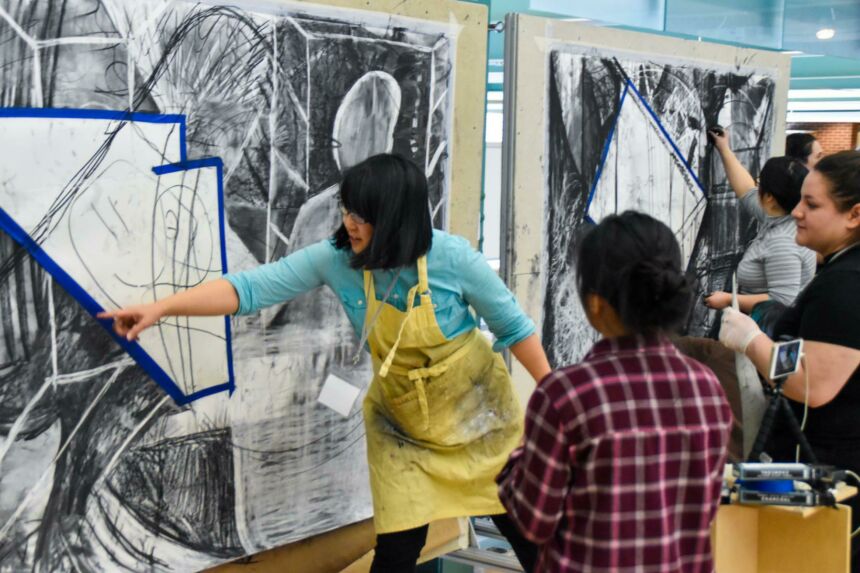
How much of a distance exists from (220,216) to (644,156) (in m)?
2.02

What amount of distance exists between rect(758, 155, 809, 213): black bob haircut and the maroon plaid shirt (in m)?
2.42

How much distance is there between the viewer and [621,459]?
172 centimetres

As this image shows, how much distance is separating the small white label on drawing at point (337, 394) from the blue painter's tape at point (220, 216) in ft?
1.08

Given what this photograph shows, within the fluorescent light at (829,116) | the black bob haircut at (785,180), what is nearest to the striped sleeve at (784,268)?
the black bob haircut at (785,180)

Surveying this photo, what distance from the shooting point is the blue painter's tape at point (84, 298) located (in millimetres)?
2209

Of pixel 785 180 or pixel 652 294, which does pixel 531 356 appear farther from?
pixel 785 180

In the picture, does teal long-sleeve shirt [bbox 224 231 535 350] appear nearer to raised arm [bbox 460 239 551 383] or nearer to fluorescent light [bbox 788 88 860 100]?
raised arm [bbox 460 239 551 383]

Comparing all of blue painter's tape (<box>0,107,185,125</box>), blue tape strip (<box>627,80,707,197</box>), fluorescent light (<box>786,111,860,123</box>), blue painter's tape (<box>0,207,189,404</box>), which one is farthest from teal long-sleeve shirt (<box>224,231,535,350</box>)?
fluorescent light (<box>786,111,860,123</box>)

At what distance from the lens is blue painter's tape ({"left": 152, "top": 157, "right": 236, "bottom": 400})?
2.50 metres

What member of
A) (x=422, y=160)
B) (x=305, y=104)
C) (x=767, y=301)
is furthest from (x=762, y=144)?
(x=305, y=104)

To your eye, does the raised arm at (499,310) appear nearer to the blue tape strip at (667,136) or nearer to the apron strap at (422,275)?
the apron strap at (422,275)

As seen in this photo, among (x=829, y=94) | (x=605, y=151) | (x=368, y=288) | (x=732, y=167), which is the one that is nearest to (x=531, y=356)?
(x=368, y=288)

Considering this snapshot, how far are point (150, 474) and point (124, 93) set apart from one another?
0.91 m

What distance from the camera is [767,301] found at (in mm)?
4000
